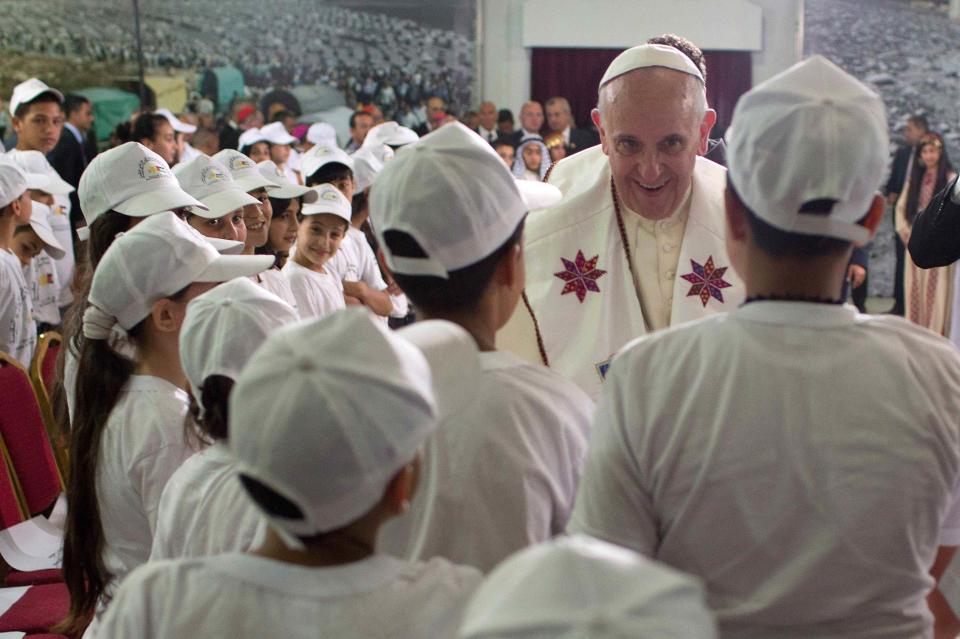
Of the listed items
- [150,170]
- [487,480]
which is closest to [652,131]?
[487,480]

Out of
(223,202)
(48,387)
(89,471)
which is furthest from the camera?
(223,202)

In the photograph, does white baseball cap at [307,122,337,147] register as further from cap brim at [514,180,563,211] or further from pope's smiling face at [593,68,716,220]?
cap brim at [514,180,563,211]

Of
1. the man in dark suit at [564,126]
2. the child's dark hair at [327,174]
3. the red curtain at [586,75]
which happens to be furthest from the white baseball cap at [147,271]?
the red curtain at [586,75]

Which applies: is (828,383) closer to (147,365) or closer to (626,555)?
(626,555)

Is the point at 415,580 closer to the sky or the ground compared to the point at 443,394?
closer to the ground

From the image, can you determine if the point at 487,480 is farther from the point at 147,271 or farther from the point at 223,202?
the point at 223,202

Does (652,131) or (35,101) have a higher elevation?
(652,131)

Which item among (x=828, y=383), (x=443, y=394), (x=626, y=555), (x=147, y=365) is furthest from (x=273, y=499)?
(x=147, y=365)

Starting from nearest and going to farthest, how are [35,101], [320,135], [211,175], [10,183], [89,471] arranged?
[89,471]
[211,175]
[10,183]
[35,101]
[320,135]

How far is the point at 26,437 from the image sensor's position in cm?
380

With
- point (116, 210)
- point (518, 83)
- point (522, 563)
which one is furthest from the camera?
point (518, 83)

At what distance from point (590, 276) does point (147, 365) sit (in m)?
1.20

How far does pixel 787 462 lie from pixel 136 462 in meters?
1.66

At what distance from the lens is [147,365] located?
2.95 meters
